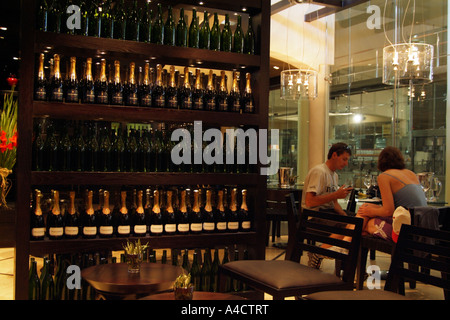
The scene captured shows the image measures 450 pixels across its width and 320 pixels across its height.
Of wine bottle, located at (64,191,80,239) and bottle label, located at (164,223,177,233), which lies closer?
wine bottle, located at (64,191,80,239)

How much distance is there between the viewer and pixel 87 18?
3217 millimetres

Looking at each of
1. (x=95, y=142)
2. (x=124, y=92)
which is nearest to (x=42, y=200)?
(x=95, y=142)

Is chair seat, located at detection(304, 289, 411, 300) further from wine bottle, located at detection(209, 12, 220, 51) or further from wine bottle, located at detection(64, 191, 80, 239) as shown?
wine bottle, located at detection(209, 12, 220, 51)

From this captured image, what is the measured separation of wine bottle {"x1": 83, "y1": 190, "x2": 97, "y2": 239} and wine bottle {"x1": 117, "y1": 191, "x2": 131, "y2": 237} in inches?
6.6

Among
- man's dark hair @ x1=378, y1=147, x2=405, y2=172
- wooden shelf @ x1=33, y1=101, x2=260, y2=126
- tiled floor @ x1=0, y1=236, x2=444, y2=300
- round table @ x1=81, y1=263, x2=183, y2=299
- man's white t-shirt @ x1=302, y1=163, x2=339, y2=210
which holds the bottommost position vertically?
tiled floor @ x1=0, y1=236, x2=444, y2=300

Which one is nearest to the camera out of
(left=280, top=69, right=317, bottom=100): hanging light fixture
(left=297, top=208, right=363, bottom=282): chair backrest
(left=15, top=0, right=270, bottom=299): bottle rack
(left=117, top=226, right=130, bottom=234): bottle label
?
(left=297, top=208, right=363, bottom=282): chair backrest

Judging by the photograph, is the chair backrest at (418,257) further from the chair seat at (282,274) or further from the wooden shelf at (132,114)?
the wooden shelf at (132,114)

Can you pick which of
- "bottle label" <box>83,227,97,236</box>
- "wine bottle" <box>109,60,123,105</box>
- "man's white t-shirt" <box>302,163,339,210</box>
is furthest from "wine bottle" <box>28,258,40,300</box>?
"man's white t-shirt" <box>302,163,339,210</box>

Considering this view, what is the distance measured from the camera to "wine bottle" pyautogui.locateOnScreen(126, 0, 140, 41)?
341 centimetres

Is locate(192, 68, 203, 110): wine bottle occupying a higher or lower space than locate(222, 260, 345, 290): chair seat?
higher

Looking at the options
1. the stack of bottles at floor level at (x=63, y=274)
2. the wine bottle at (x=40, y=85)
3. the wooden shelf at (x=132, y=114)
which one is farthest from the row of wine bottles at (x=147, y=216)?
the wine bottle at (x=40, y=85)

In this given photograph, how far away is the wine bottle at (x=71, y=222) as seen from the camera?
3143 millimetres

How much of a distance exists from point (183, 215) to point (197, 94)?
3.07 ft
